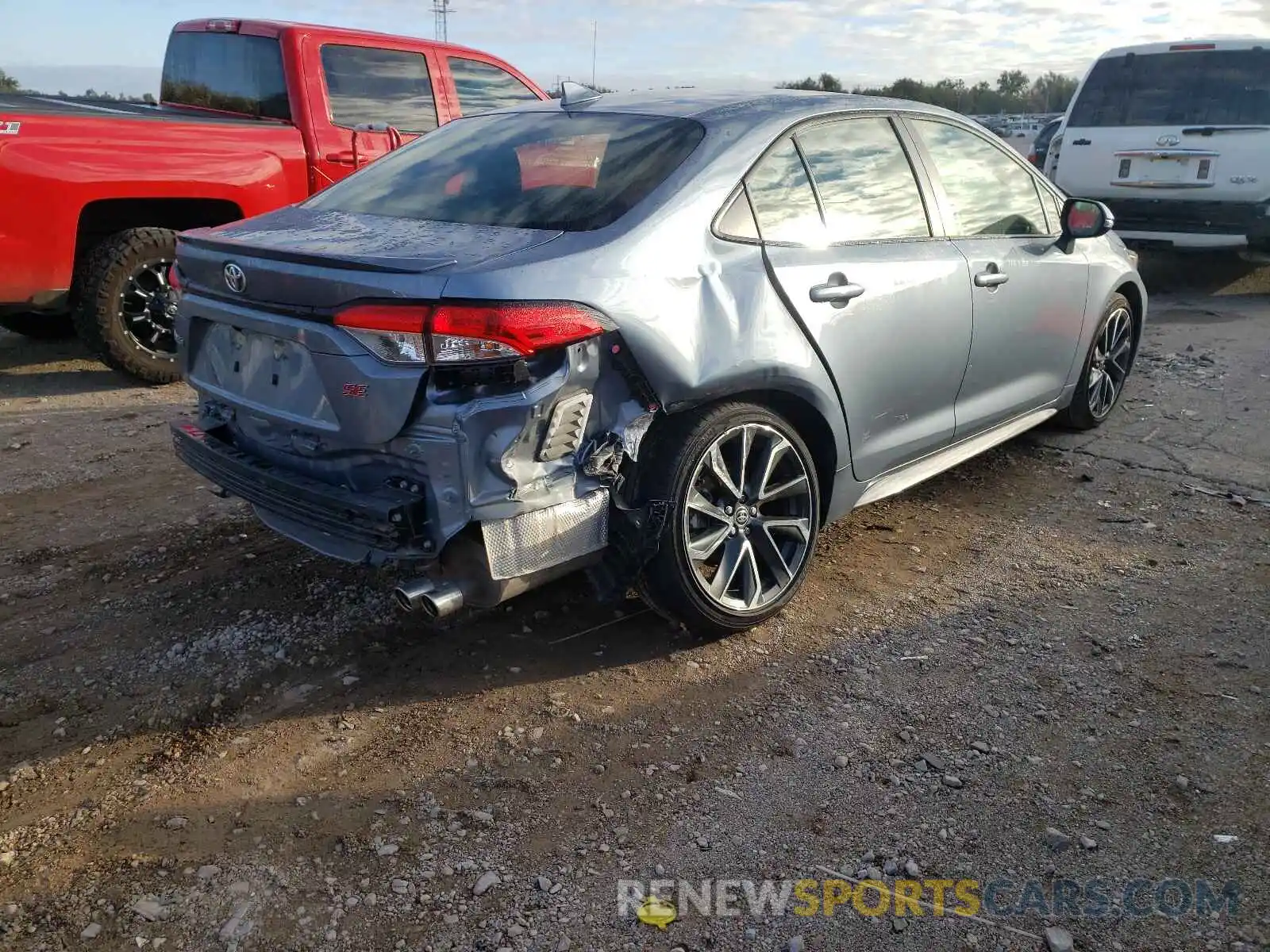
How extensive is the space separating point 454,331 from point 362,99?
5092mm

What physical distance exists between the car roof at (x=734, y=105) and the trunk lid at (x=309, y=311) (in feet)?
2.88

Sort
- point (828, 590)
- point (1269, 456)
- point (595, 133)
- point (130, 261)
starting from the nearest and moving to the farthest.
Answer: point (595, 133)
point (828, 590)
point (1269, 456)
point (130, 261)

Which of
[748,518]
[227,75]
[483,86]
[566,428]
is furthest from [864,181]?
[227,75]

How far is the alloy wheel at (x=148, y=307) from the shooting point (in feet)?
20.2

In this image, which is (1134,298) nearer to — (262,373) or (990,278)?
(990,278)

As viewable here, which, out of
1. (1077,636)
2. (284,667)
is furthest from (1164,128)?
(284,667)

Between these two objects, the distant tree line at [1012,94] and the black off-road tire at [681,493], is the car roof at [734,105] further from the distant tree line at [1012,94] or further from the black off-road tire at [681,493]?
the distant tree line at [1012,94]

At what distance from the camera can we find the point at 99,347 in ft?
20.1

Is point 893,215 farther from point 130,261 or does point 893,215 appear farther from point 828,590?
point 130,261

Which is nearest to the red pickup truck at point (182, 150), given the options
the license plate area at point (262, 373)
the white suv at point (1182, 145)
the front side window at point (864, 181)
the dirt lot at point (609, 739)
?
the dirt lot at point (609, 739)

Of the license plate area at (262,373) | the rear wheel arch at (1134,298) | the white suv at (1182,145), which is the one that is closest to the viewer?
the license plate area at (262,373)

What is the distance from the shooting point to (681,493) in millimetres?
3129

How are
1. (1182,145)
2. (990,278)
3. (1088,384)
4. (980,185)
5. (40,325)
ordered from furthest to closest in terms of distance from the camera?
(1182,145) < (40,325) < (1088,384) < (980,185) < (990,278)

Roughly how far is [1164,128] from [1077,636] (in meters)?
7.11
